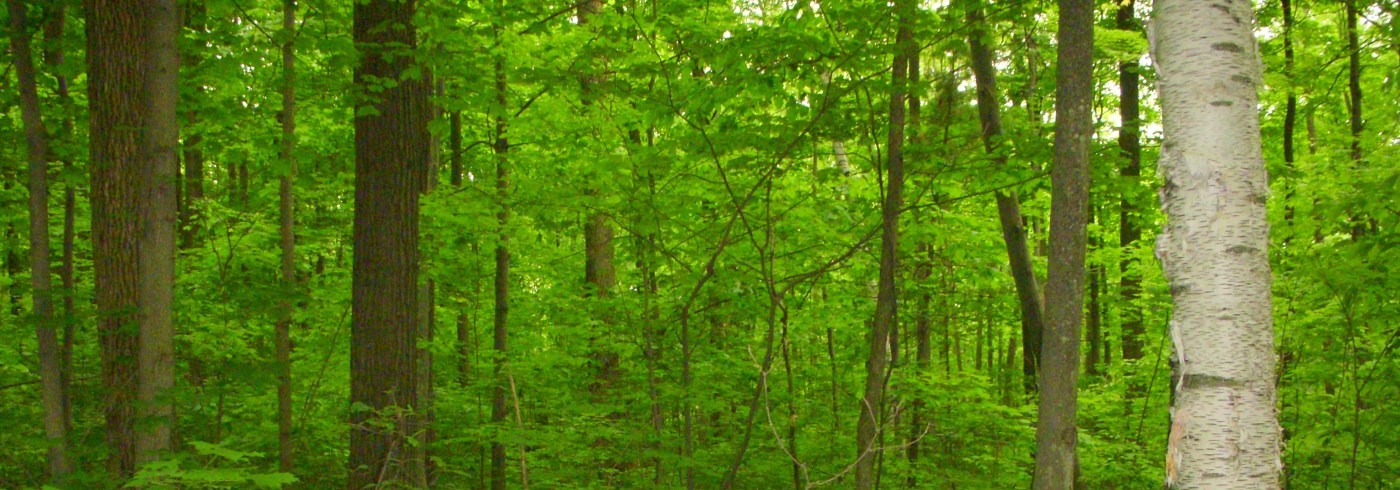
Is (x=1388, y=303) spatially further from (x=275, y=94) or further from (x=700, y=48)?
(x=275, y=94)

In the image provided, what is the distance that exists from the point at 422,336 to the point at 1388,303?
28.3 feet

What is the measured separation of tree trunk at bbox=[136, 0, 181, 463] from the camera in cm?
435

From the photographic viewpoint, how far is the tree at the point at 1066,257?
358 centimetres

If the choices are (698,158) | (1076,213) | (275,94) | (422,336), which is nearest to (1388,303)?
(1076,213)

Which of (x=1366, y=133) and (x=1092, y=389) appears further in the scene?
(x=1092, y=389)

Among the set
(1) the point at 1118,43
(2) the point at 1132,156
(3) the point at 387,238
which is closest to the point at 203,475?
(3) the point at 387,238

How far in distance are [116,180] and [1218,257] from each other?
551 centimetres

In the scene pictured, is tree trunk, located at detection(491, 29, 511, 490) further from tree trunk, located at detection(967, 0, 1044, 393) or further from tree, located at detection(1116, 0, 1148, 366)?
tree, located at detection(1116, 0, 1148, 366)

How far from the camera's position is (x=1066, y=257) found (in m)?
3.59

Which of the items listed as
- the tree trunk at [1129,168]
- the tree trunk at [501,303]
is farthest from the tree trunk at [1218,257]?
the tree trunk at [501,303]

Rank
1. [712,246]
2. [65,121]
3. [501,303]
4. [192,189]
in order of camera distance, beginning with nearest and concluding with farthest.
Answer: [65,121] → [712,246] → [501,303] → [192,189]

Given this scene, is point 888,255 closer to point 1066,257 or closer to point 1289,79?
point 1066,257

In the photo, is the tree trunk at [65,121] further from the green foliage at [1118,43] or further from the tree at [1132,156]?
the green foliage at [1118,43]

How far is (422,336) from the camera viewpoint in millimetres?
8672
